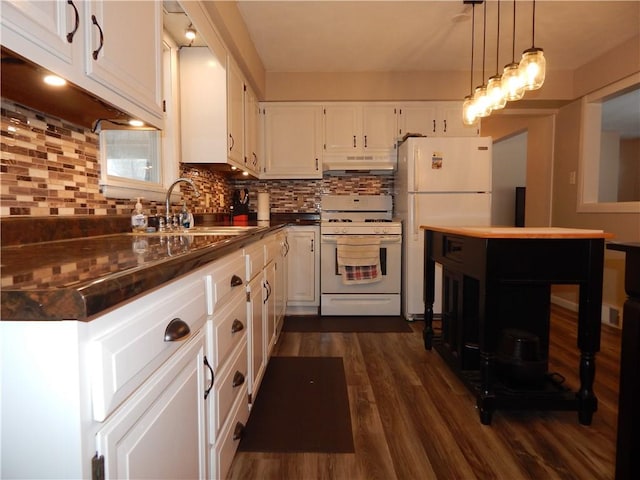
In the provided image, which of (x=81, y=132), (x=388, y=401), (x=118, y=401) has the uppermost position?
(x=81, y=132)

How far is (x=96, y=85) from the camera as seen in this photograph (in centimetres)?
98

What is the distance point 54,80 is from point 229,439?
3.97 ft

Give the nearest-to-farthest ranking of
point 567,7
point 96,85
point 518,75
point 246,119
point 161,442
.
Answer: point 161,442 < point 96,85 < point 518,75 < point 567,7 < point 246,119

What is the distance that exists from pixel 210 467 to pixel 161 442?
0.44 meters

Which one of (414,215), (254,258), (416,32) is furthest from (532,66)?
(254,258)

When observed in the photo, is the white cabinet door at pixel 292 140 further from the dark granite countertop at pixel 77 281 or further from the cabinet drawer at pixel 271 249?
the dark granite countertop at pixel 77 281

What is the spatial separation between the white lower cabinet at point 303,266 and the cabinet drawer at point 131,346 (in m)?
2.57

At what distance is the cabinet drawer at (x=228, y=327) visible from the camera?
105 cm

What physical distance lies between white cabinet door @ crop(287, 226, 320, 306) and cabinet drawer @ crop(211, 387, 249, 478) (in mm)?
1905

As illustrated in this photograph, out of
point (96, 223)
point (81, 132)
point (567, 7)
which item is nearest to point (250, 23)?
point (81, 132)

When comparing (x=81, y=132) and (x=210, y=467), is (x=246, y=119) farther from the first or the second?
(x=210, y=467)

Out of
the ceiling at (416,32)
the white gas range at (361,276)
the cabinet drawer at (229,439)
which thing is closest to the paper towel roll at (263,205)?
the white gas range at (361,276)

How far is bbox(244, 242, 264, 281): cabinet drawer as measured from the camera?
154 cm

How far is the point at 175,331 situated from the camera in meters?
0.71
